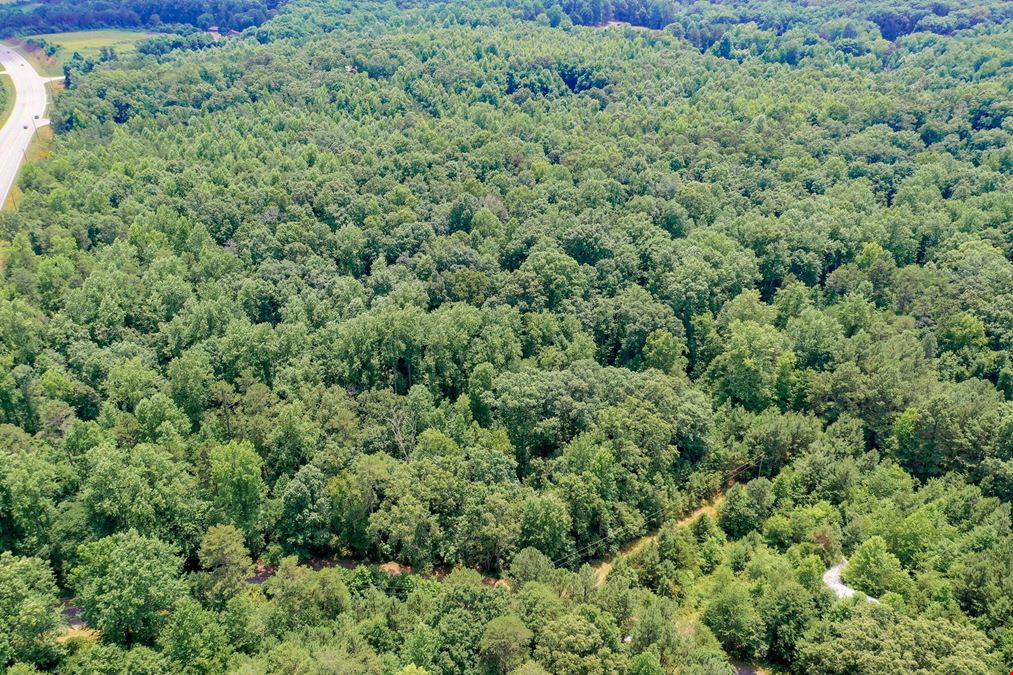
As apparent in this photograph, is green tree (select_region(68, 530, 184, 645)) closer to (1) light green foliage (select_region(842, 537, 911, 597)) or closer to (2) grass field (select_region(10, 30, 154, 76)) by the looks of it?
(1) light green foliage (select_region(842, 537, 911, 597))

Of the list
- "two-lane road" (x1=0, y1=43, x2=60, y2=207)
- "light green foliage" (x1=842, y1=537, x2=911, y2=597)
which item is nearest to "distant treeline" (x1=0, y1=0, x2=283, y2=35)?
"two-lane road" (x1=0, y1=43, x2=60, y2=207)

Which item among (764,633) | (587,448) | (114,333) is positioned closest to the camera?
(764,633)

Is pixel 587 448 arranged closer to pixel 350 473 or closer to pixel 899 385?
pixel 350 473

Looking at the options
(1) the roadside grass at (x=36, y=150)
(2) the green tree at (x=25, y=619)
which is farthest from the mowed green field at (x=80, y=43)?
(2) the green tree at (x=25, y=619)

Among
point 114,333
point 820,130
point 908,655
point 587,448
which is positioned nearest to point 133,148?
point 114,333

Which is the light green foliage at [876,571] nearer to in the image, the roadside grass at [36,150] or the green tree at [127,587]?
the green tree at [127,587]

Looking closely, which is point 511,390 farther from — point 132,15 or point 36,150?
point 132,15
